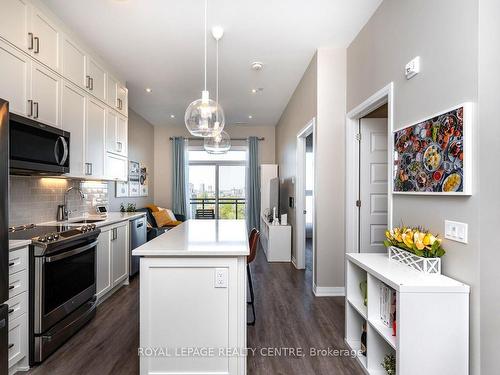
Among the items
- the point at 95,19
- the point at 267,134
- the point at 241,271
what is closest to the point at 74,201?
the point at 95,19

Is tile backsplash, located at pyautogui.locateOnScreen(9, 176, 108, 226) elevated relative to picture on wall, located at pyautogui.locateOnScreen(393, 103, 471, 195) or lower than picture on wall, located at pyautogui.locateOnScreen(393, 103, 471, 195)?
lower

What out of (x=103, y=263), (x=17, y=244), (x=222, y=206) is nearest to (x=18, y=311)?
(x=17, y=244)

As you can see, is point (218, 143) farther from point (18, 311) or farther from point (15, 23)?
point (18, 311)

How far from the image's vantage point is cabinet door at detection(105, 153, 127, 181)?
3.66 meters

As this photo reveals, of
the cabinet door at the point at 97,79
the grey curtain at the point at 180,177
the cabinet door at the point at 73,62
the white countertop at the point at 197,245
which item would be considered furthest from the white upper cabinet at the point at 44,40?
the grey curtain at the point at 180,177

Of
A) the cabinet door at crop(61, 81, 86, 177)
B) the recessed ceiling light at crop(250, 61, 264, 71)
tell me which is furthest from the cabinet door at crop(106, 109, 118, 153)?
the recessed ceiling light at crop(250, 61, 264, 71)

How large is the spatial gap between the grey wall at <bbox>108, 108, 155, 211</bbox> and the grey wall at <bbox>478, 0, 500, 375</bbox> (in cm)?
463

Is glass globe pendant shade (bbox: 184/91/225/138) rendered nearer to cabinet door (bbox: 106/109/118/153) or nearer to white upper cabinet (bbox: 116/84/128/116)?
cabinet door (bbox: 106/109/118/153)

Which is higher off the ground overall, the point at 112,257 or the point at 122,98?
the point at 122,98

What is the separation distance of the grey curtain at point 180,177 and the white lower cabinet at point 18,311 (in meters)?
4.89

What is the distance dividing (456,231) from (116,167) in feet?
12.6

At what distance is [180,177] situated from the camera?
272 inches

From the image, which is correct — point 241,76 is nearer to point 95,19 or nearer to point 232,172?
point 95,19

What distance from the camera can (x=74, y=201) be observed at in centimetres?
346
